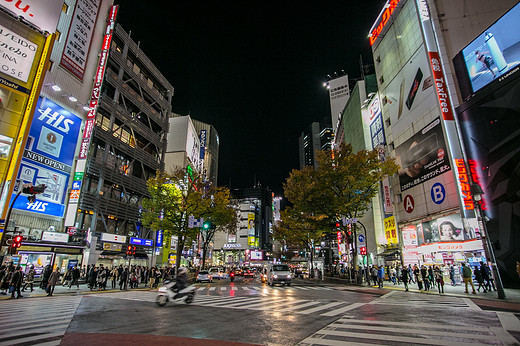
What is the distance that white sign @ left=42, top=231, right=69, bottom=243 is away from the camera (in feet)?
78.6

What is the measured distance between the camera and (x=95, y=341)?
5855mm

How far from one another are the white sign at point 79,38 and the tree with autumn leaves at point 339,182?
1010 inches

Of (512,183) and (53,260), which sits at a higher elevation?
(512,183)

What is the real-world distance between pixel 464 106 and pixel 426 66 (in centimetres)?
662

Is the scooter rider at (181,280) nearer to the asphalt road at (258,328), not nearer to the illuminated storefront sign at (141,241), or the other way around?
the asphalt road at (258,328)

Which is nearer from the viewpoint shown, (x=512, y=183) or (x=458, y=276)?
(x=512, y=183)

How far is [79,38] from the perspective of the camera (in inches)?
1134

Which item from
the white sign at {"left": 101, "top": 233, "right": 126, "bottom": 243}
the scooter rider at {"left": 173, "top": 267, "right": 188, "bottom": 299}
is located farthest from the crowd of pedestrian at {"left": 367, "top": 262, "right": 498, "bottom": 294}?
the white sign at {"left": 101, "top": 233, "right": 126, "bottom": 243}

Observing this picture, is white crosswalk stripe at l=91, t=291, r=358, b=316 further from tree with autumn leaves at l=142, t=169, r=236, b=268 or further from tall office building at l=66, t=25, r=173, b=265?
tall office building at l=66, t=25, r=173, b=265

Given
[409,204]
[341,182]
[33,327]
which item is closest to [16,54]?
[33,327]

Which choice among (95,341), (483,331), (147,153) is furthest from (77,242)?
(483,331)

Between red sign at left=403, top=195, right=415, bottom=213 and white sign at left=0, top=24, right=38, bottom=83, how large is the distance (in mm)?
38113

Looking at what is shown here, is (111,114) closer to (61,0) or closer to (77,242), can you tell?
(61,0)

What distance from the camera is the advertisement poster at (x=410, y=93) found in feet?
89.9
